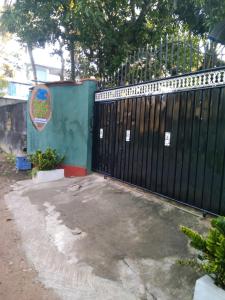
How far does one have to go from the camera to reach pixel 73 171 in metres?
7.04

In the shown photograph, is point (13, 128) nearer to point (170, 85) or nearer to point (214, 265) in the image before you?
point (170, 85)

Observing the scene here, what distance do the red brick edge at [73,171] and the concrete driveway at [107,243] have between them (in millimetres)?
1204

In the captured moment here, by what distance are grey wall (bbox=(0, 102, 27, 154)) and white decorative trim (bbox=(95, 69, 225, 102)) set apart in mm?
5008

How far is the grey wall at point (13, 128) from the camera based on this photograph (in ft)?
32.7

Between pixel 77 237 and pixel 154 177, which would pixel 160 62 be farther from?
pixel 77 237

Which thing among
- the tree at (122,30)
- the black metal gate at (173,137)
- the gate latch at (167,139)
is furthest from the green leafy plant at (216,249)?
the tree at (122,30)

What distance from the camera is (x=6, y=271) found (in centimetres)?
304

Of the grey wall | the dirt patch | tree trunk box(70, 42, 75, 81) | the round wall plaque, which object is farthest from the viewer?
the grey wall

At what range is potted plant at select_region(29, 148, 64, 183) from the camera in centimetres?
680

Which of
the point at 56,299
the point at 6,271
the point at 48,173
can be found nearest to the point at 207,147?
the point at 56,299

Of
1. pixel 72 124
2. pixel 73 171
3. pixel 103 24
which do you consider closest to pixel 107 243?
pixel 73 171

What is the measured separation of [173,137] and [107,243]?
80.7 inches

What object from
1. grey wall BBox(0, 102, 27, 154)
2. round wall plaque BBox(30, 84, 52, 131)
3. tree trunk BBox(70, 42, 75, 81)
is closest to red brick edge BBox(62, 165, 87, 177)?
round wall plaque BBox(30, 84, 52, 131)

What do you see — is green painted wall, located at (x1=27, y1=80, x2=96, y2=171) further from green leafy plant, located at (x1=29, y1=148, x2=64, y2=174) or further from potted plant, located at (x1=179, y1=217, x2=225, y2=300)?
potted plant, located at (x1=179, y1=217, x2=225, y2=300)
